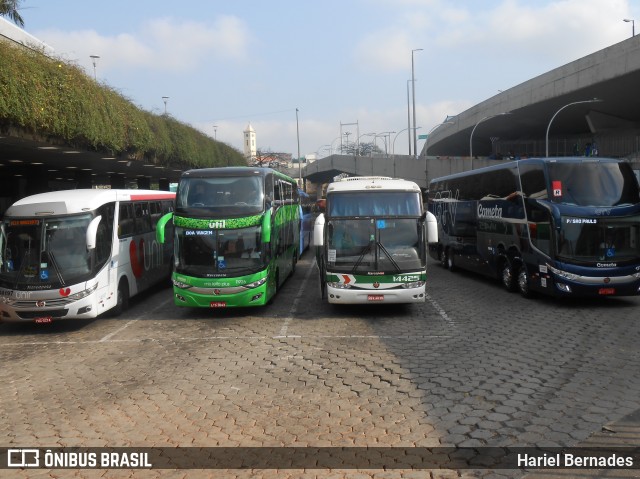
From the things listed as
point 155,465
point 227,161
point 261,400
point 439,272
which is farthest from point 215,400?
point 227,161

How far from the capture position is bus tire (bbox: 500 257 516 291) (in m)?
16.6

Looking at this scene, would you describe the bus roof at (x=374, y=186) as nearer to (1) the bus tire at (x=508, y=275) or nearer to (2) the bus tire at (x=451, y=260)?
(1) the bus tire at (x=508, y=275)

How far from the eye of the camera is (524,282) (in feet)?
51.9

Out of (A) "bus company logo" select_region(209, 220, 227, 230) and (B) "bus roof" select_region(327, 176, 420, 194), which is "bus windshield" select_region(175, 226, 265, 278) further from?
(B) "bus roof" select_region(327, 176, 420, 194)

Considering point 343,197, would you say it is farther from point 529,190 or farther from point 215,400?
point 215,400

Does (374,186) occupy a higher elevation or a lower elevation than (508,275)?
higher

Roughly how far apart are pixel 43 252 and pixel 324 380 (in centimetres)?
745

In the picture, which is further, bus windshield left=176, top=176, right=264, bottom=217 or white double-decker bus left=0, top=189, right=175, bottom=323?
bus windshield left=176, top=176, right=264, bottom=217

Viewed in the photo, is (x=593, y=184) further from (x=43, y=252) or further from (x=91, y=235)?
(x=43, y=252)

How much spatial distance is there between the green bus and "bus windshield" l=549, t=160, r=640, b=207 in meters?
6.93

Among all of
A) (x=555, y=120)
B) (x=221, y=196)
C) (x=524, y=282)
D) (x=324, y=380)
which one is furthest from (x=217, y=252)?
(x=555, y=120)

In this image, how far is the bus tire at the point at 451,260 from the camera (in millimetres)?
22297

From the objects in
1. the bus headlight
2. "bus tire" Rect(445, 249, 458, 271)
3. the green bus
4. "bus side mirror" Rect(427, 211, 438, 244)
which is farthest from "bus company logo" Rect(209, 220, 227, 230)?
"bus tire" Rect(445, 249, 458, 271)

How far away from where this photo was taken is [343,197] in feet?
45.4
